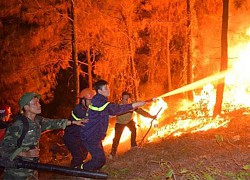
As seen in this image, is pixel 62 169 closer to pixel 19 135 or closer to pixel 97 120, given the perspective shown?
pixel 19 135

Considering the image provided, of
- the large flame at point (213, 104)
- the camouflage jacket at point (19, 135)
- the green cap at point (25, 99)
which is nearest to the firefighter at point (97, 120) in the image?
the camouflage jacket at point (19, 135)

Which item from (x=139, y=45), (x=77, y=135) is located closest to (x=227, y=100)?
(x=139, y=45)

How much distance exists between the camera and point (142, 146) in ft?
31.3

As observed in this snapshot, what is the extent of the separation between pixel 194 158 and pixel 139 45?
1283 cm

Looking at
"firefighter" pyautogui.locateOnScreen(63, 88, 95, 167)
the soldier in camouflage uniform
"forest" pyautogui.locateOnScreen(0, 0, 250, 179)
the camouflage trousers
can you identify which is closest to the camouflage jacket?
the soldier in camouflage uniform

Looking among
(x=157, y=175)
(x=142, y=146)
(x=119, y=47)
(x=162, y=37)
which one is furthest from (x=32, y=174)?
(x=162, y=37)

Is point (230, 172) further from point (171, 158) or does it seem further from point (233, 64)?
point (233, 64)

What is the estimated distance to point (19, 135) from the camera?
5281 mm

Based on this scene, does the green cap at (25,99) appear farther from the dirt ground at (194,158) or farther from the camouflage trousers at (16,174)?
the dirt ground at (194,158)

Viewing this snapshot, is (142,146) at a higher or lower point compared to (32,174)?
lower

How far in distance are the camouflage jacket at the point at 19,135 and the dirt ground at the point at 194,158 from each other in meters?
2.25

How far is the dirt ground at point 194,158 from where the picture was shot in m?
6.13

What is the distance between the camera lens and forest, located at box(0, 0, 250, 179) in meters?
9.84

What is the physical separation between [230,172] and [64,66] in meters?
12.3
